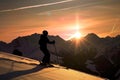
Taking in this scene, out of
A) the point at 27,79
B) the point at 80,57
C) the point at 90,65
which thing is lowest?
the point at 90,65

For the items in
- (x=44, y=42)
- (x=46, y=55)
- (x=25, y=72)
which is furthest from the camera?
(x=46, y=55)

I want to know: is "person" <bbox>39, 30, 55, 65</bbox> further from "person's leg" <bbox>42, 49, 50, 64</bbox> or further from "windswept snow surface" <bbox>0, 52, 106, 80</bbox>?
"windswept snow surface" <bbox>0, 52, 106, 80</bbox>

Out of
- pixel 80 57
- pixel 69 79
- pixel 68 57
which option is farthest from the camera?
pixel 80 57

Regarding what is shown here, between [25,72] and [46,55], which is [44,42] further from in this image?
[25,72]

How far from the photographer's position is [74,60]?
124 m

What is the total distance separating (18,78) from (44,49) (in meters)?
8.48

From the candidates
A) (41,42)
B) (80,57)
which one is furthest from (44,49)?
(80,57)

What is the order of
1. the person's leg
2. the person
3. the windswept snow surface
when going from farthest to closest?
the person's leg → the person → the windswept snow surface

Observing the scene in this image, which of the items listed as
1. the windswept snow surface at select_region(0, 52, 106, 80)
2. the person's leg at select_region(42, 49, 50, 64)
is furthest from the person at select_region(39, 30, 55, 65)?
the windswept snow surface at select_region(0, 52, 106, 80)

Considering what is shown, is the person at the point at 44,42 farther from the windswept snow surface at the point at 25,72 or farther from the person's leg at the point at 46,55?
the windswept snow surface at the point at 25,72

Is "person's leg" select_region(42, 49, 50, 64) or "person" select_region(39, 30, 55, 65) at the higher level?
"person" select_region(39, 30, 55, 65)

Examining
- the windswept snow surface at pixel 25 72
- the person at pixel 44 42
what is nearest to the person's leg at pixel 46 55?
the person at pixel 44 42

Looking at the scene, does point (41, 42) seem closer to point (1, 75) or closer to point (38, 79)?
point (38, 79)

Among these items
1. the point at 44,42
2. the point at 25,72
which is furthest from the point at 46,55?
the point at 25,72
